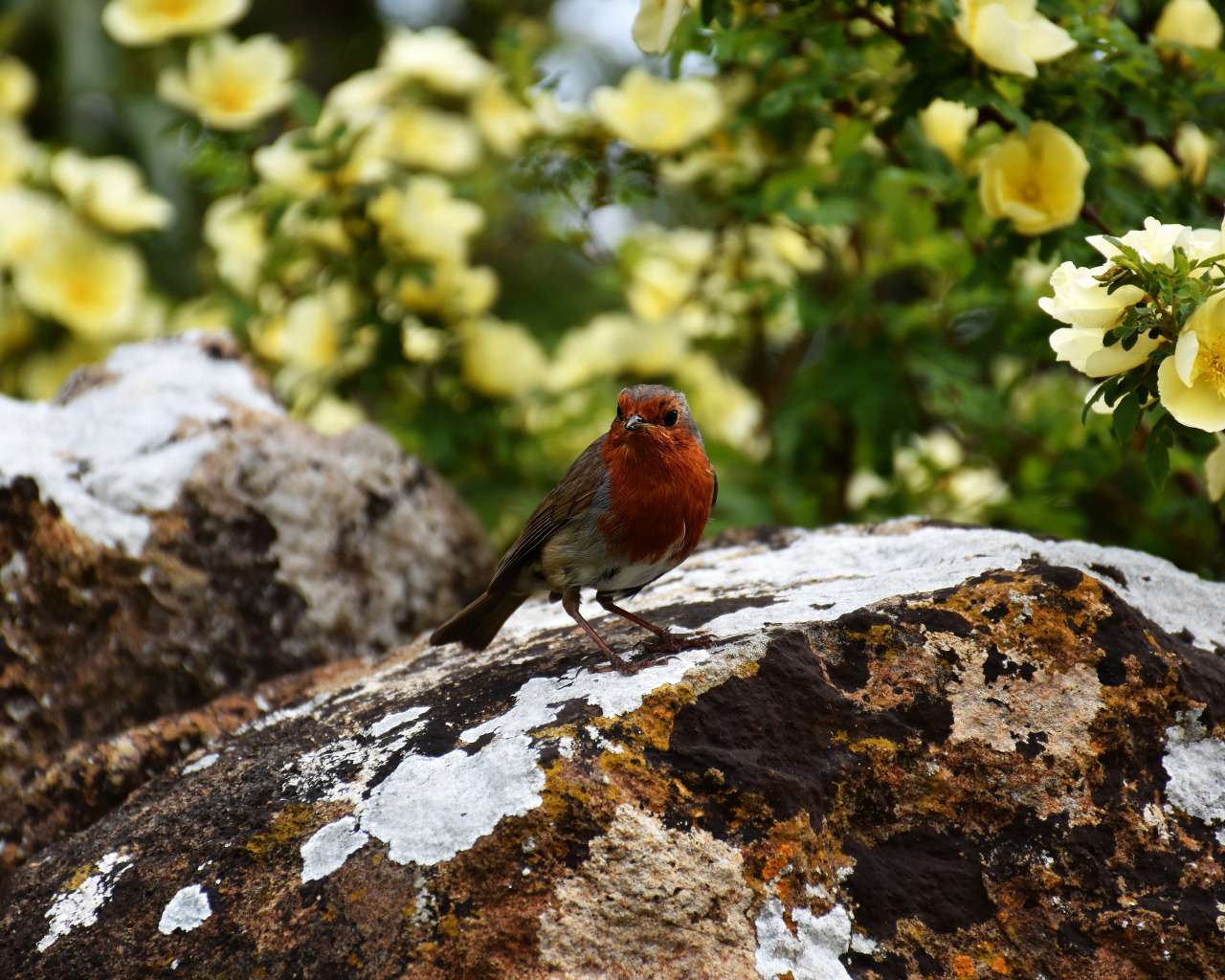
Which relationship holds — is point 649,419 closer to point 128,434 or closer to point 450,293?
point 128,434

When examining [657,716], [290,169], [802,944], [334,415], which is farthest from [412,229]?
[802,944]

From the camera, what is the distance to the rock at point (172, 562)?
309 cm

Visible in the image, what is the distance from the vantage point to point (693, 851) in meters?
2.17

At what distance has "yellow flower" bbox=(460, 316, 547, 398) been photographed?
15.6 ft

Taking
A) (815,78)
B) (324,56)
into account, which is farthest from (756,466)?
(324,56)

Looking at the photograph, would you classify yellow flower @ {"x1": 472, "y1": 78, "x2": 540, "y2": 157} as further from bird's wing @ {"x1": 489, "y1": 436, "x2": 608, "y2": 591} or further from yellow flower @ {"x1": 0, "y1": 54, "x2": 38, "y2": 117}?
yellow flower @ {"x1": 0, "y1": 54, "x2": 38, "y2": 117}

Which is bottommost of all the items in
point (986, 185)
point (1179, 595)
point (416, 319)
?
point (1179, 595)

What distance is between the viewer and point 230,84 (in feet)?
14.8

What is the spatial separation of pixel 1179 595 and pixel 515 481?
280cm

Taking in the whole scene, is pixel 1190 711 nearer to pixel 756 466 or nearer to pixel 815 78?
pixel 815 78

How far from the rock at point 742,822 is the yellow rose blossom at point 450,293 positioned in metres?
2.43

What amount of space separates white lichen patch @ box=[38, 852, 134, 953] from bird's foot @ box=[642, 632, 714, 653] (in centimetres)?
131

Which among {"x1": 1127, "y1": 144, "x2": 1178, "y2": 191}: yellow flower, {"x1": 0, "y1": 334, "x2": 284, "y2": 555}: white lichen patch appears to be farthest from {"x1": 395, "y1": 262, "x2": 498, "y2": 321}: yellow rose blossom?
{"x1": 1127, "y1": 144, "x2": 1178, "y2": 191}: yellow flower

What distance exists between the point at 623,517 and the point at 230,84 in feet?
9.45
